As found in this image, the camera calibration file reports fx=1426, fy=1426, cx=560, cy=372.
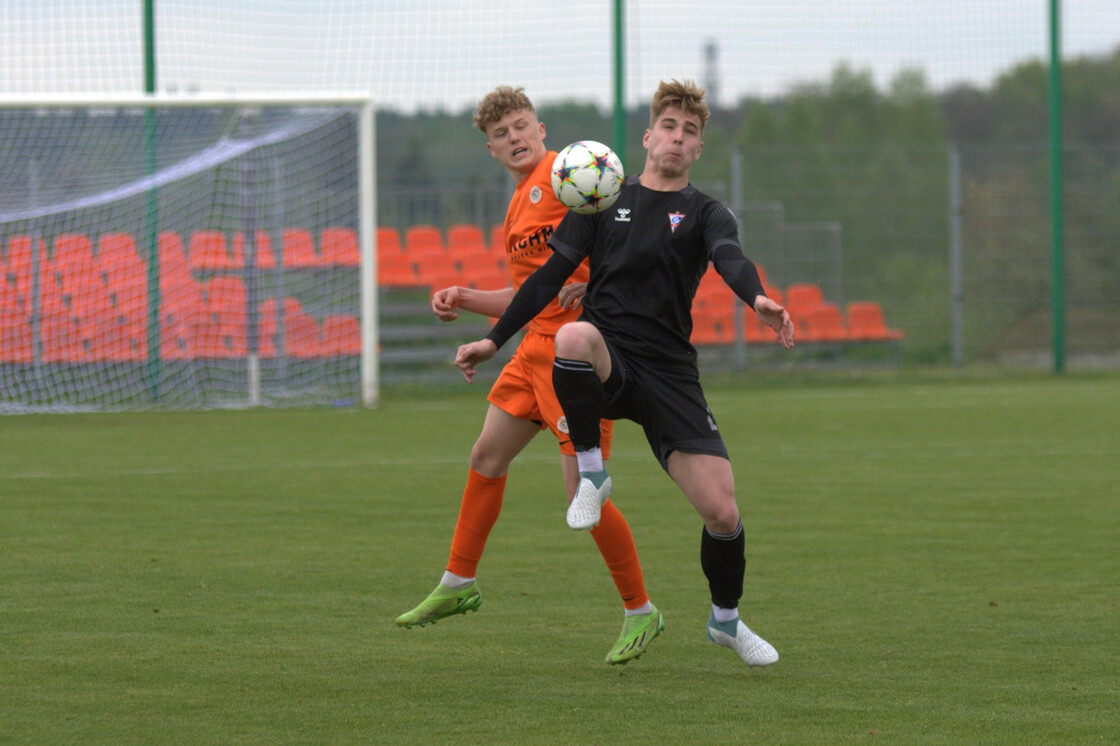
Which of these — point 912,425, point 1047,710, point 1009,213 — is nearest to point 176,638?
point 1047,710

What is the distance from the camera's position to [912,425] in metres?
11.7

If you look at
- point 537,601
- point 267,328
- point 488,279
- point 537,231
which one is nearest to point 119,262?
point 267,328

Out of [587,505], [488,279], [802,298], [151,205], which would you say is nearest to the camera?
[587,505]

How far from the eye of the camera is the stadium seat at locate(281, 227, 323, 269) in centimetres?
1404

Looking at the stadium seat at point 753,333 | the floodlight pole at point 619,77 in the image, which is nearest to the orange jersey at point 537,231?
the floodlight pole at point 619,77

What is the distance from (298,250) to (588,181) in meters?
10.1

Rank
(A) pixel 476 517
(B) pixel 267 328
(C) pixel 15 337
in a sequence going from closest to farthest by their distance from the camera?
(A) pixel 476 517 < (C) pixel 15 337 < (B) pixel 267 328

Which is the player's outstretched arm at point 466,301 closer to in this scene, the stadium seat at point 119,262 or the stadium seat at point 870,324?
the stadium seat at point 119,262

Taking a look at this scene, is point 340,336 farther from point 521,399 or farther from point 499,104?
point 521,399

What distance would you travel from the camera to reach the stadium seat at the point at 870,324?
1688 centimetres

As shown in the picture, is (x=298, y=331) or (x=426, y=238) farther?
(x=426, y=238)

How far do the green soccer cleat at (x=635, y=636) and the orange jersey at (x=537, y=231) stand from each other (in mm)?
1000

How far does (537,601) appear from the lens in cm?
520

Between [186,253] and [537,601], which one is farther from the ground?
[186,253]
